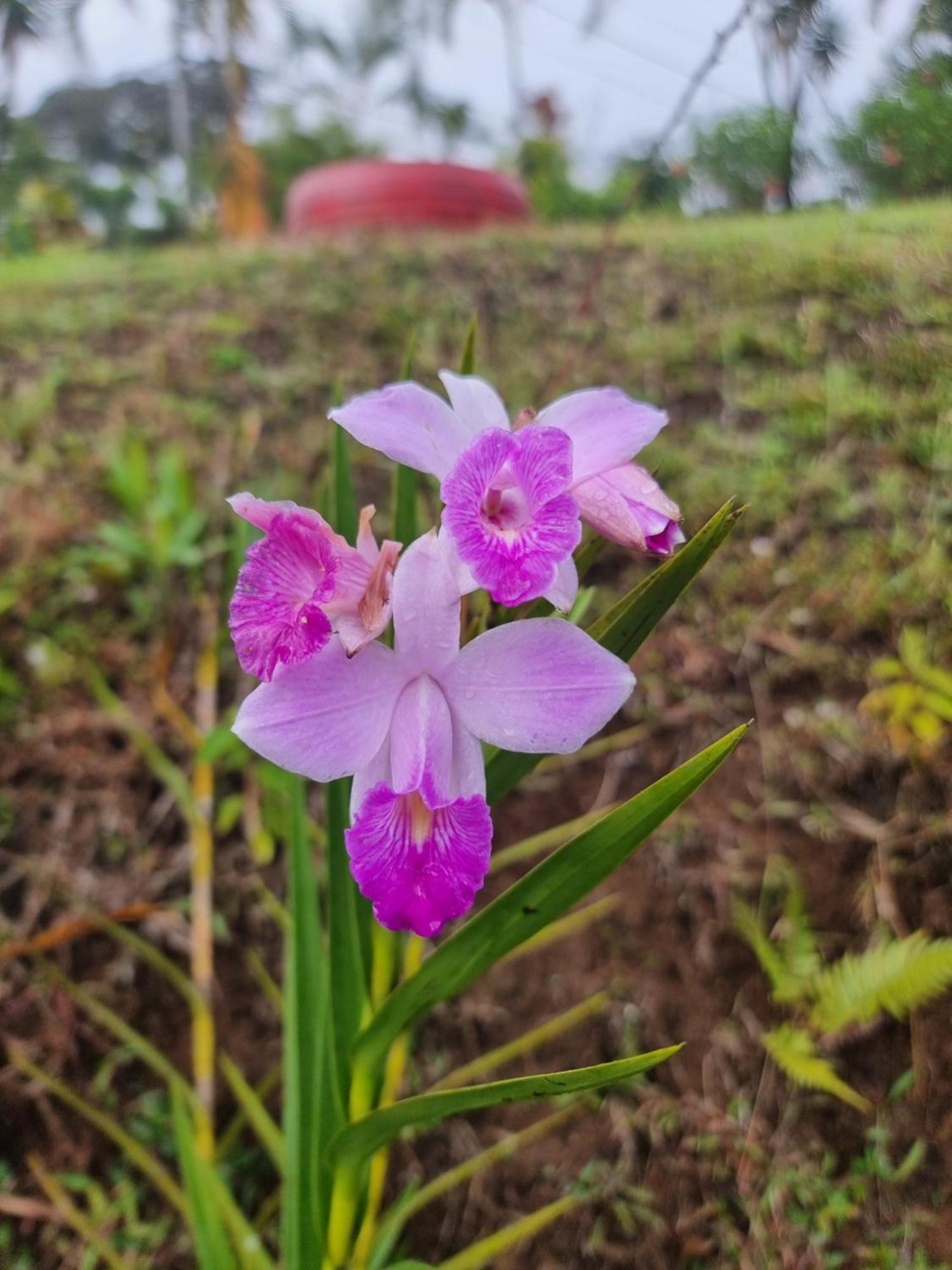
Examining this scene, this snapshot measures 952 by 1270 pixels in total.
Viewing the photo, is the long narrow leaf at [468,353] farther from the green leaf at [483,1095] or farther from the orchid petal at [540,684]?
the green leaf at [483,1095]

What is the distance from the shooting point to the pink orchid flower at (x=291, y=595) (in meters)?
0.59

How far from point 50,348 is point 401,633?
93.4 inches

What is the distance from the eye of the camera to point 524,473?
1.96 feet

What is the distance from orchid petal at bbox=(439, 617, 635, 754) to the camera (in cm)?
62

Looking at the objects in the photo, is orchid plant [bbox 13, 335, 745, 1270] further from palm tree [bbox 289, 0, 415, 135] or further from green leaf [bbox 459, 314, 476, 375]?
palm tree [bbox 289, 0, 415, 135]

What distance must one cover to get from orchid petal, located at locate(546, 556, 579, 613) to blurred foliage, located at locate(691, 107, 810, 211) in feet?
2.42

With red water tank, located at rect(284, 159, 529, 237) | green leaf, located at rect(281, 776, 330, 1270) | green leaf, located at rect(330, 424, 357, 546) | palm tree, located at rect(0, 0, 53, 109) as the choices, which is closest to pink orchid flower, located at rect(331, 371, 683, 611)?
green leaf, located at rect(330, 424, 357, 546)

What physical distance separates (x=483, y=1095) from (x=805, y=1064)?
0.60 meters

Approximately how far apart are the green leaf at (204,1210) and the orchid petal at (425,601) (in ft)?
2.27

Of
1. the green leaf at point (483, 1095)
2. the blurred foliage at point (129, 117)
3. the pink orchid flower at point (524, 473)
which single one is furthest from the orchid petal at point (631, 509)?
the blurred foliage at point (129, 117)

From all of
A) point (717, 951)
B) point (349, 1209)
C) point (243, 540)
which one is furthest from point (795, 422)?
point (349, 1209)

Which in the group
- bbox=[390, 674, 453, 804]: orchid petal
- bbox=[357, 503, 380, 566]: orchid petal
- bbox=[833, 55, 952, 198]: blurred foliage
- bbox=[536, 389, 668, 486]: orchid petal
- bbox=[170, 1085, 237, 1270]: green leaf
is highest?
bbox=[833, 55, 952, 198]: blurred foliage

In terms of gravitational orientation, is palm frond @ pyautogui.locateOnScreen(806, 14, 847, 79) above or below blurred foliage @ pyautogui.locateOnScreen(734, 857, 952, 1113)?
above

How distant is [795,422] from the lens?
1.85 meters
